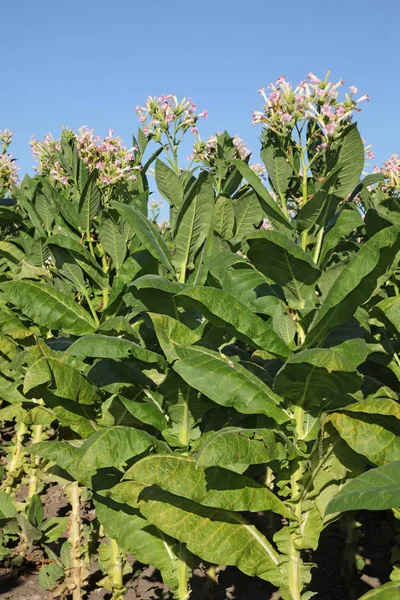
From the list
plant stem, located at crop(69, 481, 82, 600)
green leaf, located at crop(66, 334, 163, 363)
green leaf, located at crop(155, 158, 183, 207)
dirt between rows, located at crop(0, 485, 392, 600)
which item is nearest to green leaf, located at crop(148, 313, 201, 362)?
green leaf, located at crop(66, 334, 163, 363)

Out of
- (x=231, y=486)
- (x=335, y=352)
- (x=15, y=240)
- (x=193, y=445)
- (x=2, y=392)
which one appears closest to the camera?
(x=335, y=352)

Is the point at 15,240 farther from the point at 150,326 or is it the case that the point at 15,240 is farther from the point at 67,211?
the point at 150,326

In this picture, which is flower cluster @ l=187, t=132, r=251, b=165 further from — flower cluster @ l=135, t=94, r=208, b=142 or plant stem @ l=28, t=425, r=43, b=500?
plant stem @ l=28, t=425, r=43, b=500

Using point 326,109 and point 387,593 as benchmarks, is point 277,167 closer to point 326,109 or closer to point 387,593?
point 326,109

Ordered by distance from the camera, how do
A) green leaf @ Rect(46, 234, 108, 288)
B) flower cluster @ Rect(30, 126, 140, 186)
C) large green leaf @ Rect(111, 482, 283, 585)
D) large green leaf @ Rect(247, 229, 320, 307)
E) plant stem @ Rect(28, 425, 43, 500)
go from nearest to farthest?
1. large green leaf @ Rect(247, 229, 320, 307)
2. large green leaf @ Rect(111, 482, 283, 585)
3. green leaf @ Rect(46, 234, 108, 288)
4. flower cluster @ Rect(30, 126, 140, 186)
5. plant stem @ Rect(28, 425, 43, 500)

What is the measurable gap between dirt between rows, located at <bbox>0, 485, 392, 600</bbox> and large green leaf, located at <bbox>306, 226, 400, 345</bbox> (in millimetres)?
2354

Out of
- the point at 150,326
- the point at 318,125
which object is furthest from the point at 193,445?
the point at 318,125

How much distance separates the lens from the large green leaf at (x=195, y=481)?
9.71 feet

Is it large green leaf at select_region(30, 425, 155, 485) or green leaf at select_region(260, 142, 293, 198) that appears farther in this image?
green leaf at select_region(260, 142, 293, 198)

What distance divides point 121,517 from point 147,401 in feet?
2.25

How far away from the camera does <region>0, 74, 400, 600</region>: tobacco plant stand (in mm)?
2840

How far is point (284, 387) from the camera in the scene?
3.00 m

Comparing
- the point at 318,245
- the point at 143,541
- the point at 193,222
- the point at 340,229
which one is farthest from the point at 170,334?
the point at 143,541

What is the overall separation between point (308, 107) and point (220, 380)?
1.23 metres
